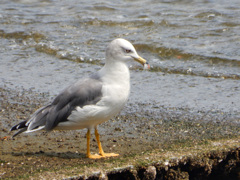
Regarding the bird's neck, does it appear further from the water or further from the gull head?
the water

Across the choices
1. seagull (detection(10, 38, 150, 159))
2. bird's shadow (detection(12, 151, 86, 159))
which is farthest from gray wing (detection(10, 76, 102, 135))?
bird's shadow (detection(12, 151, 86, 159))

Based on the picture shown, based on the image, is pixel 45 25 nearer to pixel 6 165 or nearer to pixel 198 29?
pixel 198 29

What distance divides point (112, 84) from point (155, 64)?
3.65m

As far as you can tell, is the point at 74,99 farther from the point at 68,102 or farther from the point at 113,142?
the point at 113,142

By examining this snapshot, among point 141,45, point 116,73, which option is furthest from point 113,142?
point 141,45

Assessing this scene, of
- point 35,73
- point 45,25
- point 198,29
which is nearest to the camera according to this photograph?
point 35,73

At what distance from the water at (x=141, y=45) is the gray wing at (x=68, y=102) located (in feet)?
5.34

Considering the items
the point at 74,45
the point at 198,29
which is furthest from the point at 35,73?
the point at 198,29

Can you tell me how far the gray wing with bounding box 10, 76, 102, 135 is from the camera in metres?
3.96

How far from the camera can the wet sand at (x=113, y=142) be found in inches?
132

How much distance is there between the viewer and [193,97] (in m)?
5.88

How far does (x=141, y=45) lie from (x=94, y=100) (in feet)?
15.9

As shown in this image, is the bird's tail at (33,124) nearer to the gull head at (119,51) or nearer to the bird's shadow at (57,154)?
the bird's shadow at (57,154)

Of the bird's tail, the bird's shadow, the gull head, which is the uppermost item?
the gull head
